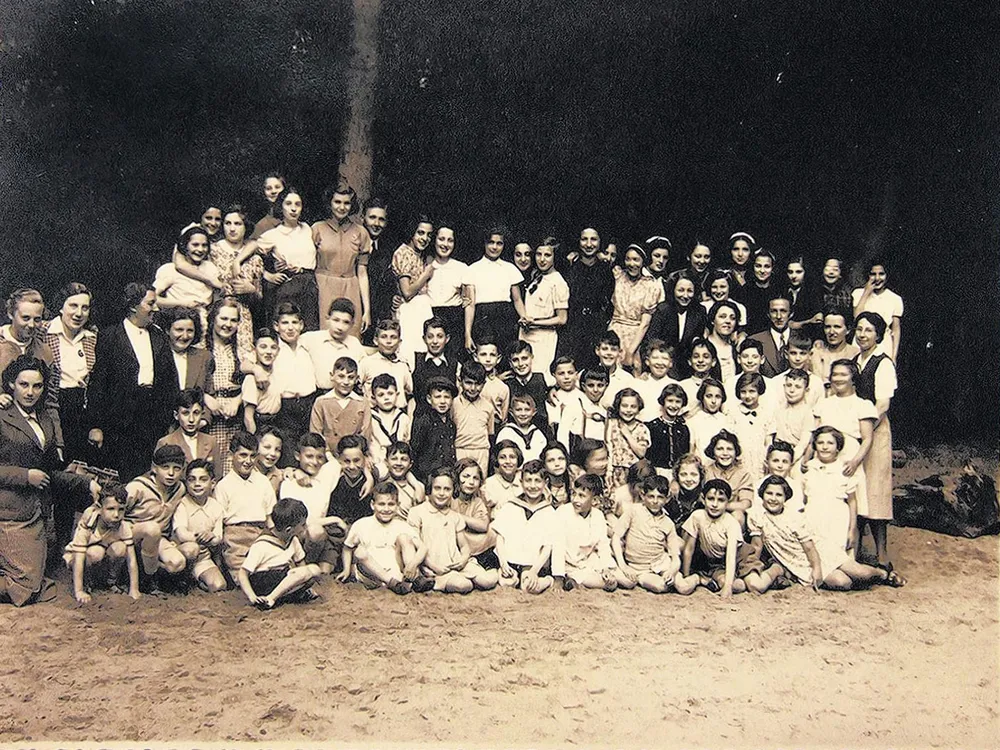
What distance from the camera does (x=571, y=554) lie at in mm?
4297

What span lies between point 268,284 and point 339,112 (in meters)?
0.76

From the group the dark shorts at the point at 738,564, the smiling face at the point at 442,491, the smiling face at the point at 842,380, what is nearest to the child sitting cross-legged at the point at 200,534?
the smiling face at the point at 442,491

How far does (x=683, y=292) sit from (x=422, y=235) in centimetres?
115

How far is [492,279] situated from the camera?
14.9 ft

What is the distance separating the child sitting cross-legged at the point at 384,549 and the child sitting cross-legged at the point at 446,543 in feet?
0.13

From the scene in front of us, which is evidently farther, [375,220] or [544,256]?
[544,256]

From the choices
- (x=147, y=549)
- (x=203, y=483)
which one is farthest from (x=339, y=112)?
(x=147, y=549)

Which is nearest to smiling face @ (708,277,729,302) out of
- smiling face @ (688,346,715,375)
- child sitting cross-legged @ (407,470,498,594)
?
smiling face @ (688,346,715,375)

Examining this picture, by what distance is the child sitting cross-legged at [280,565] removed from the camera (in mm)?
4152

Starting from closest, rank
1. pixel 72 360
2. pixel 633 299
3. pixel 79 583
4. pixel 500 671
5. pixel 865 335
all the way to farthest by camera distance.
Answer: pixel 500 671 < pixel 79 583 < pixel 72 360 < pixel 865 335 < pixel 633 299

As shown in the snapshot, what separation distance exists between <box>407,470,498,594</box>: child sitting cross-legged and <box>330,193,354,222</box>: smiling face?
113 centimetres

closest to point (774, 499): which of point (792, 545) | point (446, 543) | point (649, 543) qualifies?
point (792, 545)

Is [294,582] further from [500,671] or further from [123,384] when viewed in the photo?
[123,384]

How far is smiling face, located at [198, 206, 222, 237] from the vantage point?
4266 mm
